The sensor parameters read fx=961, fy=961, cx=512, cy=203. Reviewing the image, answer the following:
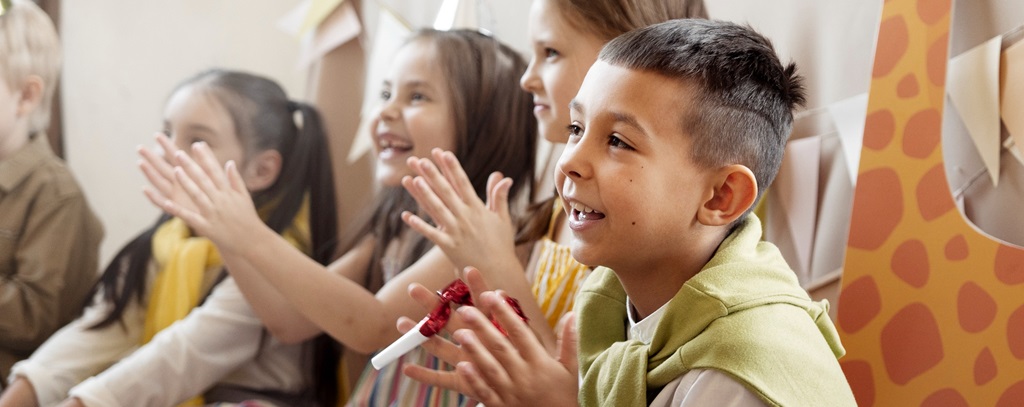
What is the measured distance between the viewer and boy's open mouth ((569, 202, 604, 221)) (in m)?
0.82

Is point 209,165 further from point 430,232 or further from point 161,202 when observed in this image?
point 430,232

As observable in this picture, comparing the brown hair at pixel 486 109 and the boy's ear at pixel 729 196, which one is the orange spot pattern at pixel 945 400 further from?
the brown hair at pixel 486 109

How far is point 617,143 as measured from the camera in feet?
2.68

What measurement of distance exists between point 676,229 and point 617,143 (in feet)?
0.29

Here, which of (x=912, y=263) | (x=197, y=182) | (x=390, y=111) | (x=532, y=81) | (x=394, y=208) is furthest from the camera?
(x=394, y=208)

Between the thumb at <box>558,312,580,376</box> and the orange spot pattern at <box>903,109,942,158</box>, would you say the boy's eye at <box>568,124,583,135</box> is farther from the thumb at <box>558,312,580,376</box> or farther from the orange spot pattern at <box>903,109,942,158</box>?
the orange spot pattern at <box>903,109,942,158</box>

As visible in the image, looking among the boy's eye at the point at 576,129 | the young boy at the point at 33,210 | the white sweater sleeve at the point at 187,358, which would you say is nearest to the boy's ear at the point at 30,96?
the young boy at the point at 33,210

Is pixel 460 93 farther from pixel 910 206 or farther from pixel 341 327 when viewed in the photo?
pixel 910 206

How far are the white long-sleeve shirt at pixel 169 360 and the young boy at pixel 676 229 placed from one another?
748 mm

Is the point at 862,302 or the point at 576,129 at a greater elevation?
the point at 576,129

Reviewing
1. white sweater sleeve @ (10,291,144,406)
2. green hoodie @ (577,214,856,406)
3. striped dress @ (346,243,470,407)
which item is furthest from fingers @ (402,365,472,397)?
white sweater sleeve @ (10,291,144,406)

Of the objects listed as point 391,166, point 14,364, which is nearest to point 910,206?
point 391,166

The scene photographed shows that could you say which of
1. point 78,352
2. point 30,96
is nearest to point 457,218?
point 78,352

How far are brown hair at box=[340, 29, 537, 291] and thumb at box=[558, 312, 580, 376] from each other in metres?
0.62
